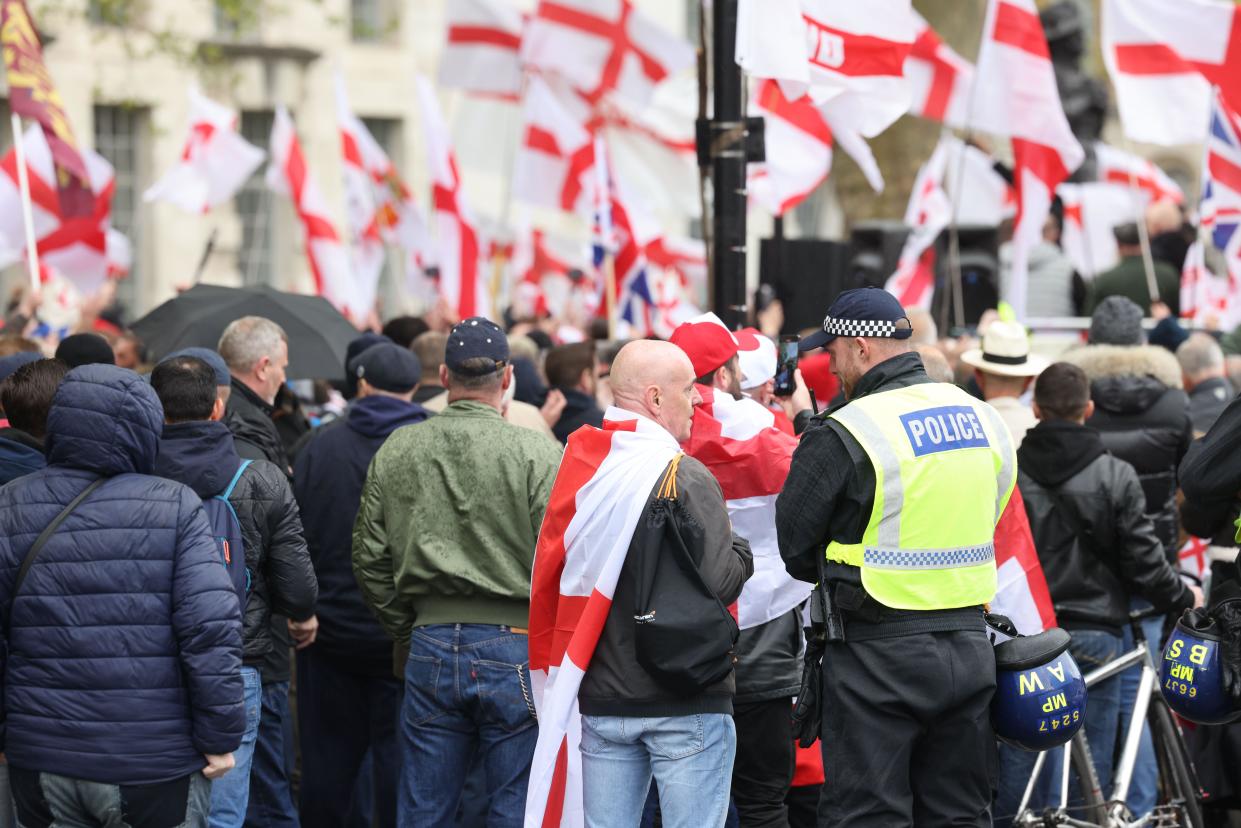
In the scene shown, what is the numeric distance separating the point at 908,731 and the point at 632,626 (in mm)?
818

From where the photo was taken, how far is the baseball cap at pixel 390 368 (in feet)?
22.5

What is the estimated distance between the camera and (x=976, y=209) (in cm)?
1622

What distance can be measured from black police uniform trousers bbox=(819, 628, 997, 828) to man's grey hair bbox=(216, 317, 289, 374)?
2.80 m

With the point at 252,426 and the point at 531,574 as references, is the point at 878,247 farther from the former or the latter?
the point at 531,574

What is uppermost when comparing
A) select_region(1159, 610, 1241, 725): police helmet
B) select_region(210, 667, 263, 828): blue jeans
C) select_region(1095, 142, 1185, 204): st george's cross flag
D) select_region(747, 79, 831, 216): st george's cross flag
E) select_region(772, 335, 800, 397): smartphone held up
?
select_region(747, 79, 831, 216): st george's cross flag

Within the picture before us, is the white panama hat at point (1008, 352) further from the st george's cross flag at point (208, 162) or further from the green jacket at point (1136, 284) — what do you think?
the st george's cross flag at point (208, 162)

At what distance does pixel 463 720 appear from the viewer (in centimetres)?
585

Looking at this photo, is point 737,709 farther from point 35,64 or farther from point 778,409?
point 35,64

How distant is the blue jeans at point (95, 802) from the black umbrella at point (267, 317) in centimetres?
349

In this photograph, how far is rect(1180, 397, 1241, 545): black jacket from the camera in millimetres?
5410

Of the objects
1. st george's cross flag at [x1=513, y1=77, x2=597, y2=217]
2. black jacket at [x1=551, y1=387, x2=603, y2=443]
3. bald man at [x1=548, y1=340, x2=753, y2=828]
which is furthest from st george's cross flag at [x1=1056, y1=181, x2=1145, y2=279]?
bald man at [x1=548, y1=340, x2=753, y2=828]

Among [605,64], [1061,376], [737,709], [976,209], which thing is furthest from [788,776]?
[976,209]

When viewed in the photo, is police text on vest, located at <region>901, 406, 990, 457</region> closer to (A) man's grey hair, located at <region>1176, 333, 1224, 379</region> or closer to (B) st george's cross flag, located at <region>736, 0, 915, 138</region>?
(B) st george's cross flag, located at <region>736, 0, 915, 138</region>

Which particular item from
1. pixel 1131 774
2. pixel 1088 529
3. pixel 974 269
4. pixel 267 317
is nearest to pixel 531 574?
pixel 1088 529
